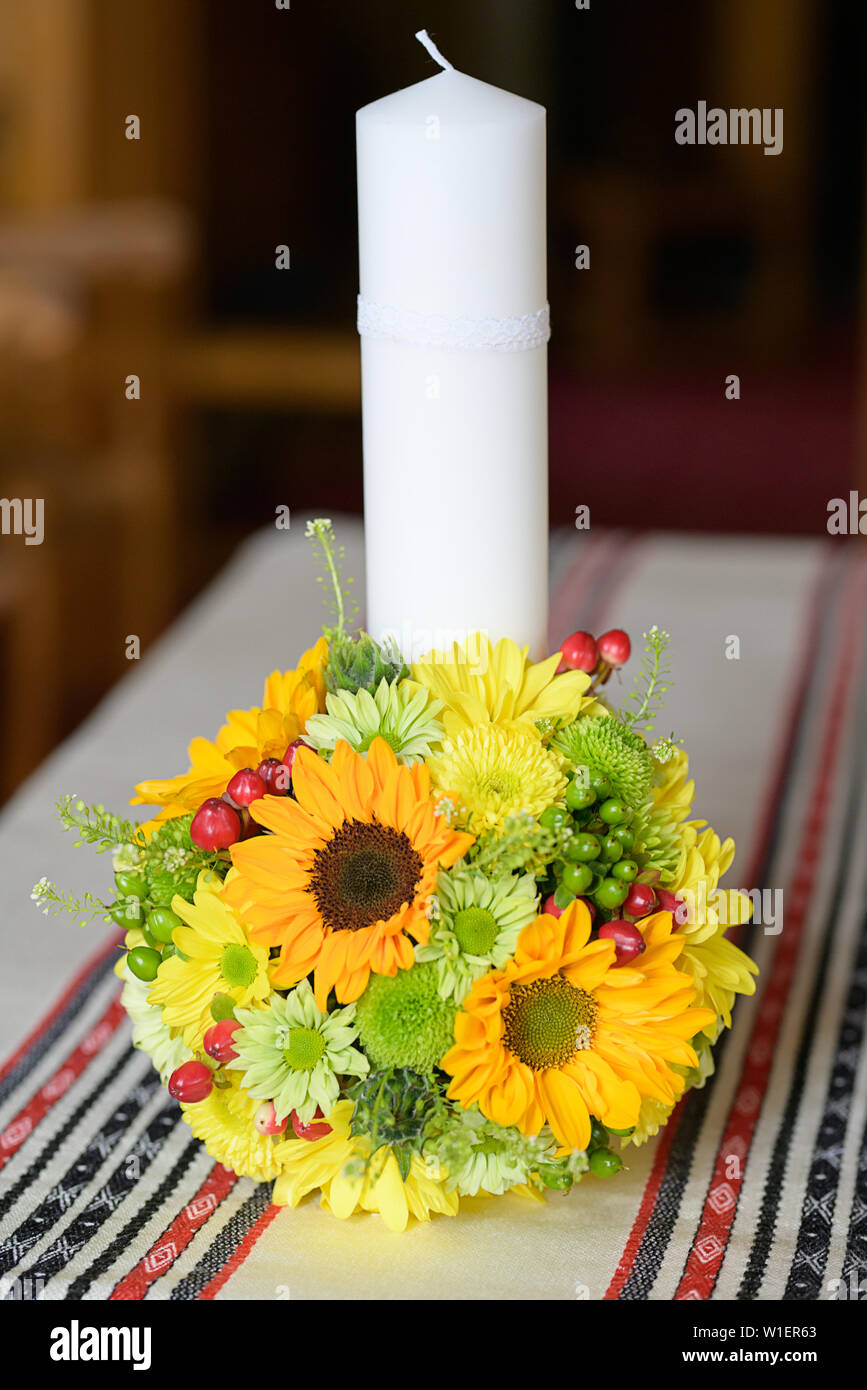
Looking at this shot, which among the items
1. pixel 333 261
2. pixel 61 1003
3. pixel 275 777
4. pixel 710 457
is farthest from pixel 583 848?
pixel 333 261

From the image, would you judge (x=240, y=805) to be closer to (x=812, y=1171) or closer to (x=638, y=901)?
(x=638, y=901)

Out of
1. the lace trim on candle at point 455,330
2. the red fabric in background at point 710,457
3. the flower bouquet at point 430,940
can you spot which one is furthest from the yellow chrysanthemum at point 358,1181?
the red fabric in background at point 710,457

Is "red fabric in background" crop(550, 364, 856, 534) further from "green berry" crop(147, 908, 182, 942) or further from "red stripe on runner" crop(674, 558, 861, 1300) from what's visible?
"green berry" crop(147, 908, 182, 942)

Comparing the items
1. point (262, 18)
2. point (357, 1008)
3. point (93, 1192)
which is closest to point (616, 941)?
point (357, 1008)

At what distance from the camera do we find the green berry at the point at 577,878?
534mm

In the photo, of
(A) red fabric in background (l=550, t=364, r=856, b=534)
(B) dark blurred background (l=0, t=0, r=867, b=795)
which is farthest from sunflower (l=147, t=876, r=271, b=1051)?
(A) red fabric in background (l=550, t=364, r=856, b=534)

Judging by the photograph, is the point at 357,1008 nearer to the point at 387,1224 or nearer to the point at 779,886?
the point at 387,1224

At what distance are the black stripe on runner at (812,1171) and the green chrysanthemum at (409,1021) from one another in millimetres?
140

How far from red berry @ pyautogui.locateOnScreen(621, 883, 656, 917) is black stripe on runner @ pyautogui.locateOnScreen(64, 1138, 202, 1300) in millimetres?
209

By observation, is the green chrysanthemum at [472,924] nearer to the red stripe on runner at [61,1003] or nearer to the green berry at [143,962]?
the green berry at [143,962]

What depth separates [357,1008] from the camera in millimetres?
539

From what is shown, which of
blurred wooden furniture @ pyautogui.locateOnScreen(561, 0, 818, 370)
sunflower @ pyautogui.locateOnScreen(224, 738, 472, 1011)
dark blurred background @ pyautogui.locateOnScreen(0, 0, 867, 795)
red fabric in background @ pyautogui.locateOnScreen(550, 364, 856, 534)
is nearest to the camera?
sunflower @ pyautogui.locateOnScreen(224, 738, 472, 1011)

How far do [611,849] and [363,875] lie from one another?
0.28ft

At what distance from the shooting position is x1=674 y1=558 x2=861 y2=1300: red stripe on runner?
22.6 inches
